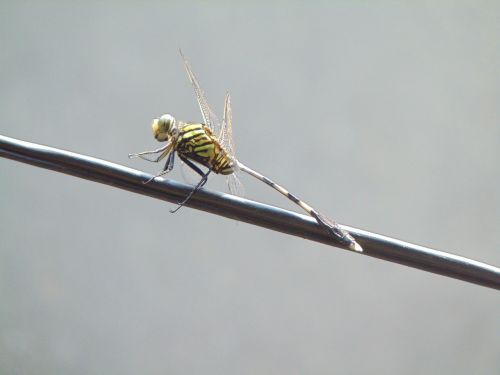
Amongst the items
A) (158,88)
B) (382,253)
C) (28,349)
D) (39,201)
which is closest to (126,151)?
(158,88)

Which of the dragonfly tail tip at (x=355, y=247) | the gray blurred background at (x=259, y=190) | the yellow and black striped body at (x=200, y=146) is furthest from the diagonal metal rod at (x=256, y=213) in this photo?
the gray blurred background at (x=259, y=190)

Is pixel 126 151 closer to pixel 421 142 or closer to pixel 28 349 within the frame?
pixel 28 349

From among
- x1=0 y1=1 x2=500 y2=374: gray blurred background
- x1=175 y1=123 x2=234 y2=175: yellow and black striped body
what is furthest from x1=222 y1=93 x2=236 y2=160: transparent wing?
x1=0 y1=1 x2=500 y2=374: gray blurred background

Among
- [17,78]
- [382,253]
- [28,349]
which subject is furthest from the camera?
[28,349]

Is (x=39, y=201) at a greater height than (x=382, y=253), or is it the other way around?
(x=382, y=253)

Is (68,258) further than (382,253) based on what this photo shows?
Yes

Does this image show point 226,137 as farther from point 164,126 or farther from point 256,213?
point 256,213
